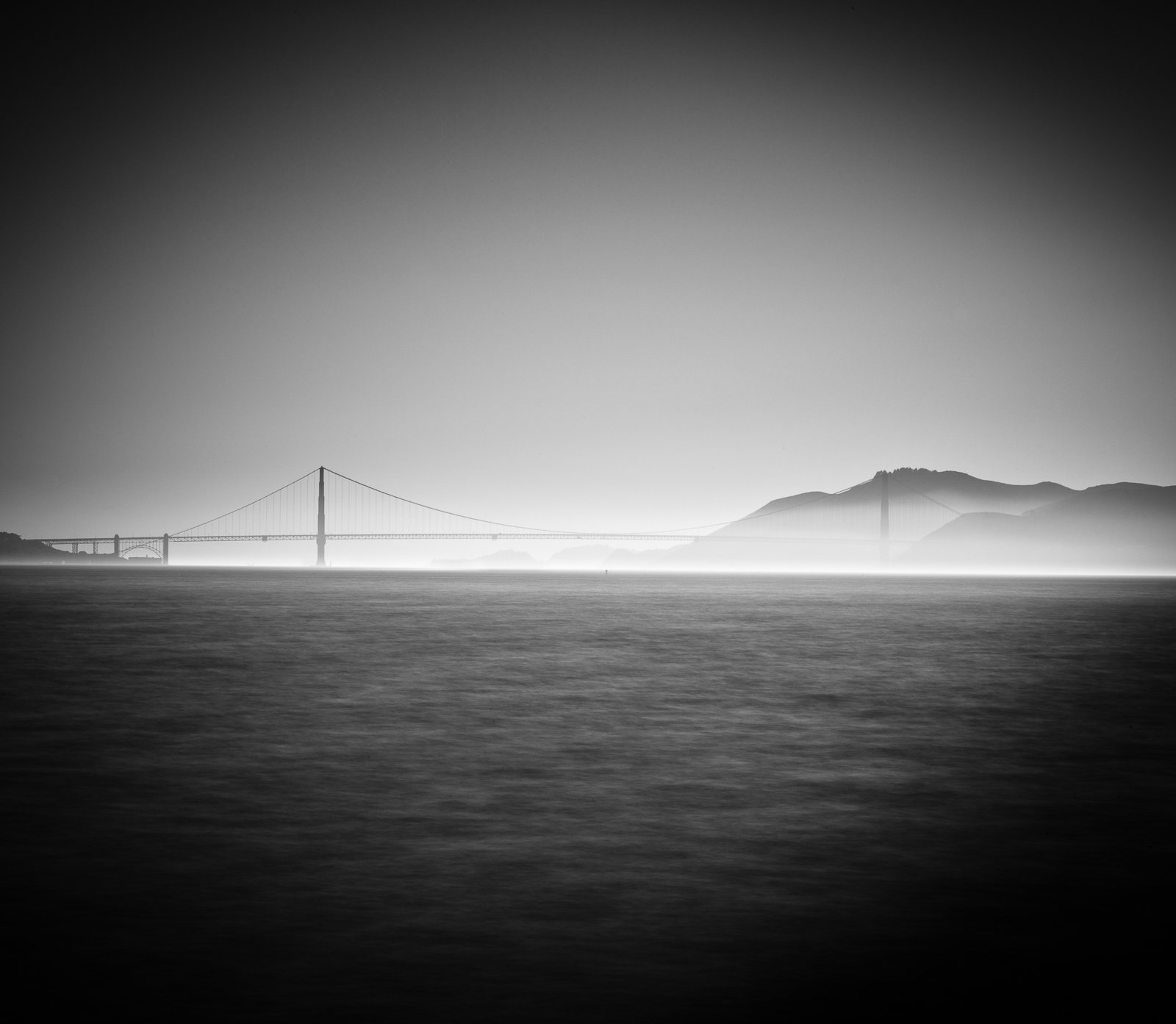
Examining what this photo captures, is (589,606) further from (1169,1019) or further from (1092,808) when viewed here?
(1169,1019)

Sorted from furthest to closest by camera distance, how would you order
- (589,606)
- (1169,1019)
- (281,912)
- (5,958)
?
(589,606) < (281,912) < (5,958) < (1169,1019)

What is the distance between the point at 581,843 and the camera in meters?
9.09

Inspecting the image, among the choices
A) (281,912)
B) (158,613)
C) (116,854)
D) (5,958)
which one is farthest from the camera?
(158,613)

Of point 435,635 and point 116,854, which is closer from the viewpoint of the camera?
point 116,854

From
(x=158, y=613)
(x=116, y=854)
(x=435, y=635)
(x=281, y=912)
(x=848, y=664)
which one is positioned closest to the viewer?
(x=281, y=912)

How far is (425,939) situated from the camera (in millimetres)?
6344

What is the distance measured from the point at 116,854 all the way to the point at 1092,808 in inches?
346

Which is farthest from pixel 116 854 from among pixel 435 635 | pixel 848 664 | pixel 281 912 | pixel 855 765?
pixel 435 635

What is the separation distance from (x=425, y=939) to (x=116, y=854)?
3474 mm

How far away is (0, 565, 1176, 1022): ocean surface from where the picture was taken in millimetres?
5730

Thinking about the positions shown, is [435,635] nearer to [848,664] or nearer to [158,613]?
[848,664]

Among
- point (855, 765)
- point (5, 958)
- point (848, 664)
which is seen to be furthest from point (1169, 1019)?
point (848, 664)

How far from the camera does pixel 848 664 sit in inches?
1160

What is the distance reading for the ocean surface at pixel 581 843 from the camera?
5730 mm
